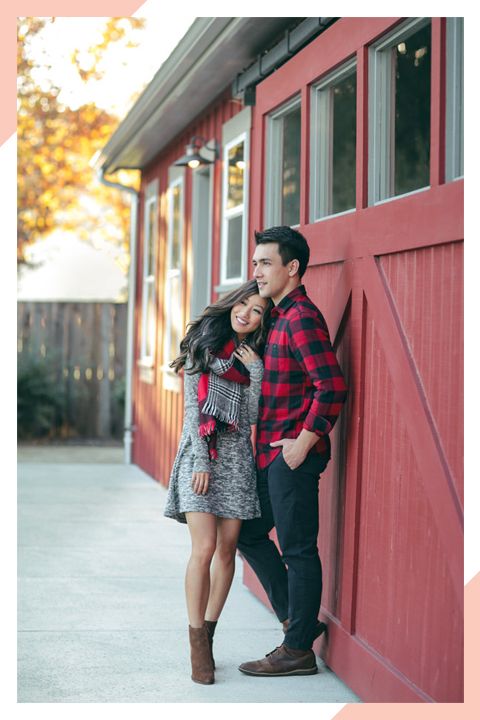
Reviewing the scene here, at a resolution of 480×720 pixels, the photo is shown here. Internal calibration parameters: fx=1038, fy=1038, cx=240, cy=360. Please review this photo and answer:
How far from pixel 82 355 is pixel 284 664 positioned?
37.1 feet

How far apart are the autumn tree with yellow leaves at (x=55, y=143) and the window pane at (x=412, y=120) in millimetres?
10848

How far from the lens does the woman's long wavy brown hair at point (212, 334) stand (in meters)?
4.29

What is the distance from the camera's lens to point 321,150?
16.7 feet

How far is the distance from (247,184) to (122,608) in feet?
9.67

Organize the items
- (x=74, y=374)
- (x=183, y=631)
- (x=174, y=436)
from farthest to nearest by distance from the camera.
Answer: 1. (x=74, y=374)
2. (x=174, y=436)
3. (x=183, y=631)

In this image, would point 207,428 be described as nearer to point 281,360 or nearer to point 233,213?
point 281,360

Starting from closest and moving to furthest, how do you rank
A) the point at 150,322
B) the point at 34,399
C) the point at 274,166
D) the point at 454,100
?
the point at 454,100 → the point at 274,166 → the point at 150,322 → the point at 34,399

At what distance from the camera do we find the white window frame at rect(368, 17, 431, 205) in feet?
13.8

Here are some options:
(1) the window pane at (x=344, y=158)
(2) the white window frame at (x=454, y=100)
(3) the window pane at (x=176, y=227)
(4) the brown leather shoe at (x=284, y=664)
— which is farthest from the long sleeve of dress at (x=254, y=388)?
(3) the window pane at (x=176, y=227)

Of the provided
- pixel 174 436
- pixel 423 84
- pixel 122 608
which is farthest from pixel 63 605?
pixel 423 84

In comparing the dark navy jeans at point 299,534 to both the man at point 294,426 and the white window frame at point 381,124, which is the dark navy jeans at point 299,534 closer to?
the man at point 294,426

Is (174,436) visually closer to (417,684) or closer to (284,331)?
(284,331)

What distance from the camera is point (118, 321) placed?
15.4 m

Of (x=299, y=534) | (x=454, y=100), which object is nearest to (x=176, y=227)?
(x=299, y=534)
